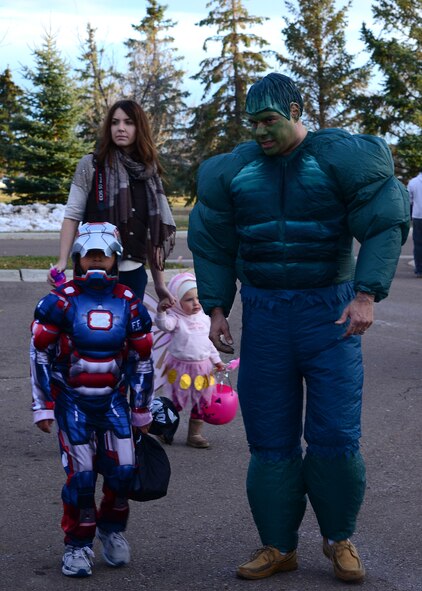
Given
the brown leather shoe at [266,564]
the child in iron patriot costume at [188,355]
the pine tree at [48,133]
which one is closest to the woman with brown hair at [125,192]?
the child in iron patriot costume at [188,355]

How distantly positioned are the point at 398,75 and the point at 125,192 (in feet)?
125

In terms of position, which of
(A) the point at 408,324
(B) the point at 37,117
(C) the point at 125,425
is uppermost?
(B) the point at 37,117

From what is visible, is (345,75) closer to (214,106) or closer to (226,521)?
(214,106)

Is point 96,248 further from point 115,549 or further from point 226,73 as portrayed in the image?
point 226,73

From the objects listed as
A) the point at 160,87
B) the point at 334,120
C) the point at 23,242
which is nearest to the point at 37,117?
the point at 23,242

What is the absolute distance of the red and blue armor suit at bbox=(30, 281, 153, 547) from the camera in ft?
13.8

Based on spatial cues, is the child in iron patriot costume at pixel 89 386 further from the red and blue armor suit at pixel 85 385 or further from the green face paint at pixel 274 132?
the green face paint at pixel 274 132

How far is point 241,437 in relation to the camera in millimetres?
6582

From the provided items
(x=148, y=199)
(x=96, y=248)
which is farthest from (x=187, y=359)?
(x=96, y=248)

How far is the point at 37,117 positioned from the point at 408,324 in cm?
2257

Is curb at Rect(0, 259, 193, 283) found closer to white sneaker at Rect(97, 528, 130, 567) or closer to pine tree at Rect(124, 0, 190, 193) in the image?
white sneaker at Rect(97, 528, 130, 567)

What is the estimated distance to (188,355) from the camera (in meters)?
6.36

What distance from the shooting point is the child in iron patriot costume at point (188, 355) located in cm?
629

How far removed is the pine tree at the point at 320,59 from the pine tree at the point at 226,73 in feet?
5.96
